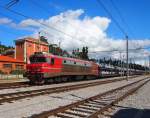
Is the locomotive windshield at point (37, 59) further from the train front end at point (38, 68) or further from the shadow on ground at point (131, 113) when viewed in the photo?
the shadow on ground at point (131, 113)

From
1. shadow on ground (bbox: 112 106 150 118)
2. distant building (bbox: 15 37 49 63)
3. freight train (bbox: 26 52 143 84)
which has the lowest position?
shadow on ground (bbox: 112 106 150 118)

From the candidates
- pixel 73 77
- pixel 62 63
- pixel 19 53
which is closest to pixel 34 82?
pixel 62 63

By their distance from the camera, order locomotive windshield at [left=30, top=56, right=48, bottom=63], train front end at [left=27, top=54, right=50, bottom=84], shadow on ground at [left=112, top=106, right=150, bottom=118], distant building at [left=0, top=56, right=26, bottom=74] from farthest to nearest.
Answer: distant building at [left=0, top=56, right=26, bottom=74], locomotive windshield at [left=30, top=56, right=48, bottom=63], train front end at [left=27, top=54, right=50, bottom=84], shadow on ground at [left=112, top=106, right=150, bottom=118]

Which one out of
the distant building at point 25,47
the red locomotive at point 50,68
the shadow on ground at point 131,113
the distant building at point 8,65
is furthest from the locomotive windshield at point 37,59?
the distant building at point 25,47

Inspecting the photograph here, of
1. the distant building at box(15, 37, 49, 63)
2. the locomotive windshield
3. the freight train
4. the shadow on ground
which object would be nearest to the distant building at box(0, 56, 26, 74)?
the distant building at box(15, 37, 49, 63)

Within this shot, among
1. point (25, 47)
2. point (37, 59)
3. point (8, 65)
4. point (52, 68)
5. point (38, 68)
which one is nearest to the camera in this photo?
point (38, 68)

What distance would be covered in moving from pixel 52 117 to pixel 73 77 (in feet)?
107

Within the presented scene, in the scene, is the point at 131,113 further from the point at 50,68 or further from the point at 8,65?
the point at 8,65

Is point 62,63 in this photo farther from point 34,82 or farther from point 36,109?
point 36,109

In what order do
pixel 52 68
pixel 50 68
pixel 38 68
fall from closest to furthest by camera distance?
1. pixel 38 68
2. pixel 50 68
3. pixel 52 68

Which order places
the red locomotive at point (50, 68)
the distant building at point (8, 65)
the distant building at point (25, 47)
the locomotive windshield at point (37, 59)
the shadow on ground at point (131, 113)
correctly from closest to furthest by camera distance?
the shadow on ground at point (131, 113) → the red locomotive at point (50, 68) → the locomotive windshield at point (37, 59) → the distant building at point (8, 65) → the distant building at point (25, 47)

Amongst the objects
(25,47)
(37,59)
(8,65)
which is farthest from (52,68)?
(25,47)

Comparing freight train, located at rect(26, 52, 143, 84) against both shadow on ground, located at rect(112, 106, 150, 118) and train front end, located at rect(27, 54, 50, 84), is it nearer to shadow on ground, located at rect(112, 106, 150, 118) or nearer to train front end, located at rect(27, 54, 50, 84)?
train front end, located at rect(27, 54, 50, 84)

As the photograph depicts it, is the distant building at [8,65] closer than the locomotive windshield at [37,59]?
No
